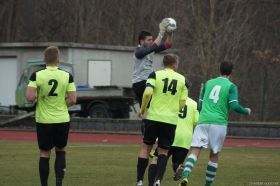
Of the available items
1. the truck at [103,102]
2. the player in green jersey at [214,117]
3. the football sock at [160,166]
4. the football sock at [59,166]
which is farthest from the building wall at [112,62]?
the football sock at [59,166]

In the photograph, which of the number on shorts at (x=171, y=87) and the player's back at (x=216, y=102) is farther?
the player's back at (x=216, y=102)

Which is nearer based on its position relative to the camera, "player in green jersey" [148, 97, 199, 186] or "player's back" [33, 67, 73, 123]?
"player's back" [33, 67, 73, 123]

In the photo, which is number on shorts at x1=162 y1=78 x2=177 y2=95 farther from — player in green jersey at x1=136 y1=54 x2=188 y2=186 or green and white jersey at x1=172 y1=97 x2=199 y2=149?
green and white jersey at x1=172 y1=97 x2=199 y2=149

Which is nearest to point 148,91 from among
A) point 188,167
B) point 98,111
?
point 188,167

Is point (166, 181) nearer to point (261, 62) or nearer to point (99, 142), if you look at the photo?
point (99, 142)

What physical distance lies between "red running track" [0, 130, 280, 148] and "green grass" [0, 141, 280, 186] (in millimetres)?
2682

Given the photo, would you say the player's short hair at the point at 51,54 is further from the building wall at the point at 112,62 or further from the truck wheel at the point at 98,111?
the building wall at the point at 112,62

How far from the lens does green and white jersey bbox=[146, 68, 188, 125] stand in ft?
42.0

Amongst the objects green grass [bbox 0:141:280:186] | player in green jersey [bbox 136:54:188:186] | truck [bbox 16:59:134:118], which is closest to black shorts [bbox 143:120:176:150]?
player in green jersey [bbox 136:54:188:186]

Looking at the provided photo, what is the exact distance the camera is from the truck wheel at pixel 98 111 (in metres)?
35.2

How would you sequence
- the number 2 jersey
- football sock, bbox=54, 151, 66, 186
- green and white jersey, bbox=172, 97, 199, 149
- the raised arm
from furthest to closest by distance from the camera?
green and white jersey, bbox=172, 97, 199, 149, the raised arm, football sock, bbox=54, 151, 66, 186, the number 2 jersey

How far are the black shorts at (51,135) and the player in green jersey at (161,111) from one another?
3.99 feet

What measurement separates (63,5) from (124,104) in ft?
68.5

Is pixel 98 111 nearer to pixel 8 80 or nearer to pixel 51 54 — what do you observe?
pixel 8 80
